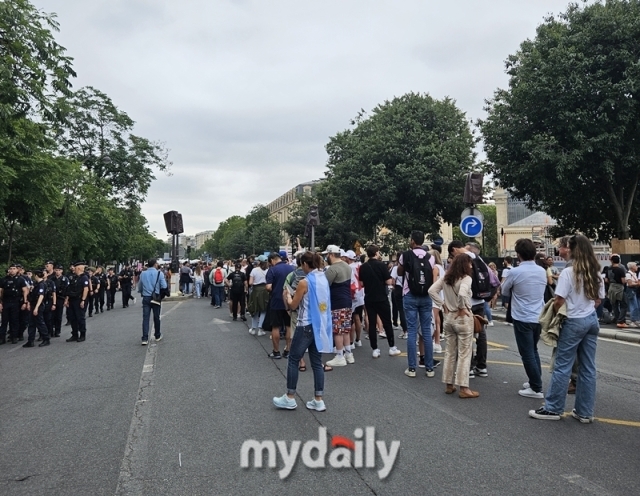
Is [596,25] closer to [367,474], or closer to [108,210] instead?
[367,474]

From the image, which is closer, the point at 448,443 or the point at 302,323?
the point at 448,443

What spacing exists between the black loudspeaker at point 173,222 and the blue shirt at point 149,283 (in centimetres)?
1499

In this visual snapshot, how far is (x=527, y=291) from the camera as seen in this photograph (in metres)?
6.30

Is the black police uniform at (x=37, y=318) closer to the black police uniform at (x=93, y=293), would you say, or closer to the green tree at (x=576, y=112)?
the black police uniform at (x=93, y=293)

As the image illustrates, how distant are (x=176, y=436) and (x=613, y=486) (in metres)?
3.65

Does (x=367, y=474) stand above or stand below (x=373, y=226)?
below

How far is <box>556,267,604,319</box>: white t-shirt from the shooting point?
5367 mm

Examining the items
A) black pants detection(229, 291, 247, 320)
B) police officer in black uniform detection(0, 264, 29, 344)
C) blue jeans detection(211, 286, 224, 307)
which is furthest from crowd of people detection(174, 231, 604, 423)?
blue jeans detection(211, 286, 224, 307)

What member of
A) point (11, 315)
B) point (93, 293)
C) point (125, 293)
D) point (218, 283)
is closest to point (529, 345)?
point (11, 315)

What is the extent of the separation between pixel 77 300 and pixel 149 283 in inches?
90.1

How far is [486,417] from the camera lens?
5609 mm

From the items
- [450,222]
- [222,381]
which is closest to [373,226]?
[450,222]

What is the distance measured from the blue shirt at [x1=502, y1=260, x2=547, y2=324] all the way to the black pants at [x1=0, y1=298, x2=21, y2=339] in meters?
10.8

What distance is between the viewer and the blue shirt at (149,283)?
11094mm
